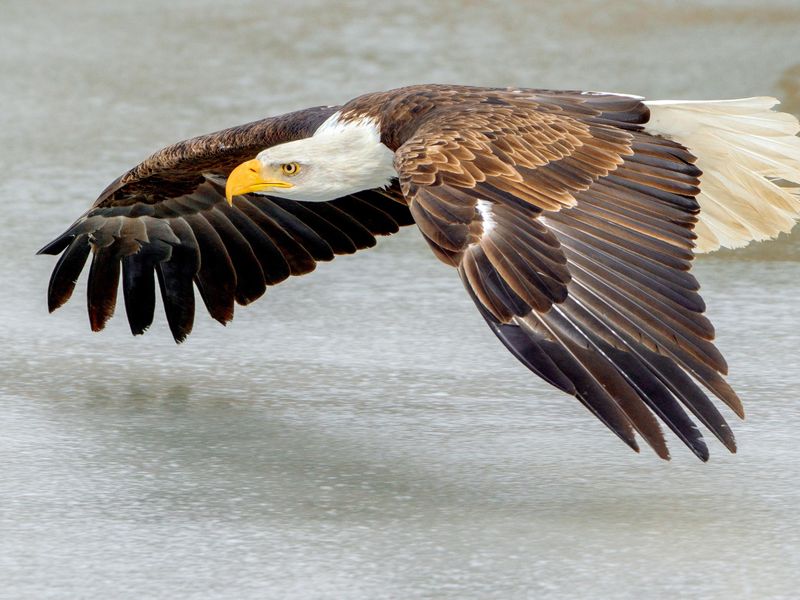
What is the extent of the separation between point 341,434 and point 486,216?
0.89 m

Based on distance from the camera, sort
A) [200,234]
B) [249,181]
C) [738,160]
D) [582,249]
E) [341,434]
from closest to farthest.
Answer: [582,249] < [341,434] < [249,181] < [738,160] < [200,234]

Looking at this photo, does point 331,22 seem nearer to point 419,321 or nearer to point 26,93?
point 26,93

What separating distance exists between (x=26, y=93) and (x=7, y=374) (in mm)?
3163

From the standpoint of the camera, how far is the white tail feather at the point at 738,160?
Answer: 467cm

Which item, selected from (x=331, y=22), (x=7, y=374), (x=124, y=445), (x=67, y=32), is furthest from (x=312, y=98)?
(x=124, y=445)

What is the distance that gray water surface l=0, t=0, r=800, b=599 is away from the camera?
132 inches

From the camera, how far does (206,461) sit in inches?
160

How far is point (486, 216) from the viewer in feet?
12.2

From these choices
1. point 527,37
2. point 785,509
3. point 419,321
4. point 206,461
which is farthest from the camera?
point 527,37

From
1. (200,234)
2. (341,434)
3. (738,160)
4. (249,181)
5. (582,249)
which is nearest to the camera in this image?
(582,249)

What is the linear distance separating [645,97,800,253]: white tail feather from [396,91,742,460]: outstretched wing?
471 millimetres

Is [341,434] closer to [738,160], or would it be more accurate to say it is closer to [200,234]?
[200,234]

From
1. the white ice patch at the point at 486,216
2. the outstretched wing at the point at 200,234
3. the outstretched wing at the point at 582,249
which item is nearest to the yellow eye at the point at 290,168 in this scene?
the outstretched wing at the point at 200,234

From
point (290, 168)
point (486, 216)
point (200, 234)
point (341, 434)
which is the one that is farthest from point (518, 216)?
point (200, 234)
